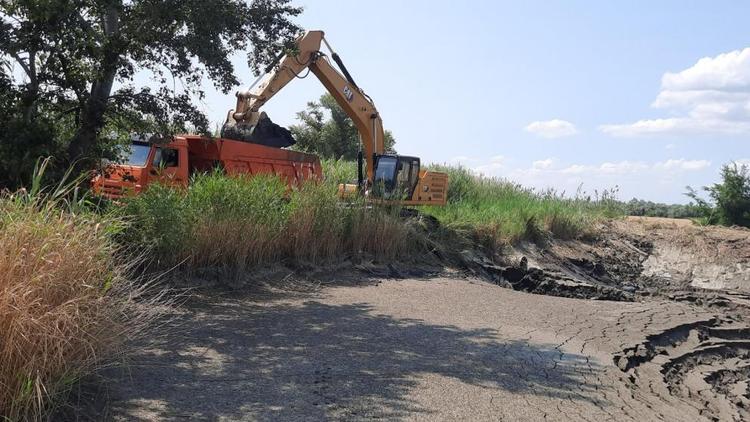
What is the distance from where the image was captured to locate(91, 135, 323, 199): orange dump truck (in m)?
15.0

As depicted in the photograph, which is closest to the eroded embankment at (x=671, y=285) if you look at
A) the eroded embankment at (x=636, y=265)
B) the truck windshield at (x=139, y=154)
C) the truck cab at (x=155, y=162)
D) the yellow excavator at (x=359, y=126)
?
the eroded embankment at (x=636, y=265)

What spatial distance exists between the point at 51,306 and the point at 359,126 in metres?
16.8

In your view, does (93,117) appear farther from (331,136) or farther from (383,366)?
(331,136)

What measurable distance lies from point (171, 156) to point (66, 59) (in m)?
6.16

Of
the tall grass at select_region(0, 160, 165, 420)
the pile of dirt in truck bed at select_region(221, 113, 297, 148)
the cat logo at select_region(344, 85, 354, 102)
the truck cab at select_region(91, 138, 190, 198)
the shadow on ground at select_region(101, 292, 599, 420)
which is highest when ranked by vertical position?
the cat logo at select_region(344, 85, 354, 102)

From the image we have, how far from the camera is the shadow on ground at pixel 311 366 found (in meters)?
5.79

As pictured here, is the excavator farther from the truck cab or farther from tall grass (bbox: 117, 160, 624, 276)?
tall grass (bbox: 117, 160, 624, 276)

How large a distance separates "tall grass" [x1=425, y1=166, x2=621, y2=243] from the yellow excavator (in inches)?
36.1

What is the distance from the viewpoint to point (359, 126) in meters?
21.2

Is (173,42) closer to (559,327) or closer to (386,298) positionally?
(386,298)

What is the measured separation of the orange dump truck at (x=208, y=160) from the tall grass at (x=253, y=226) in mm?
1493

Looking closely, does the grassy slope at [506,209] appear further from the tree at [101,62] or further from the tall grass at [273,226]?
the tree at [101,62]

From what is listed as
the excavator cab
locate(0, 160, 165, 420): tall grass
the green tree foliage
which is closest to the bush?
locate(0, 160, 165, 420): tall grass

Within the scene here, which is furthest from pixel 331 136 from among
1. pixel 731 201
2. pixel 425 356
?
pixel 425 356
